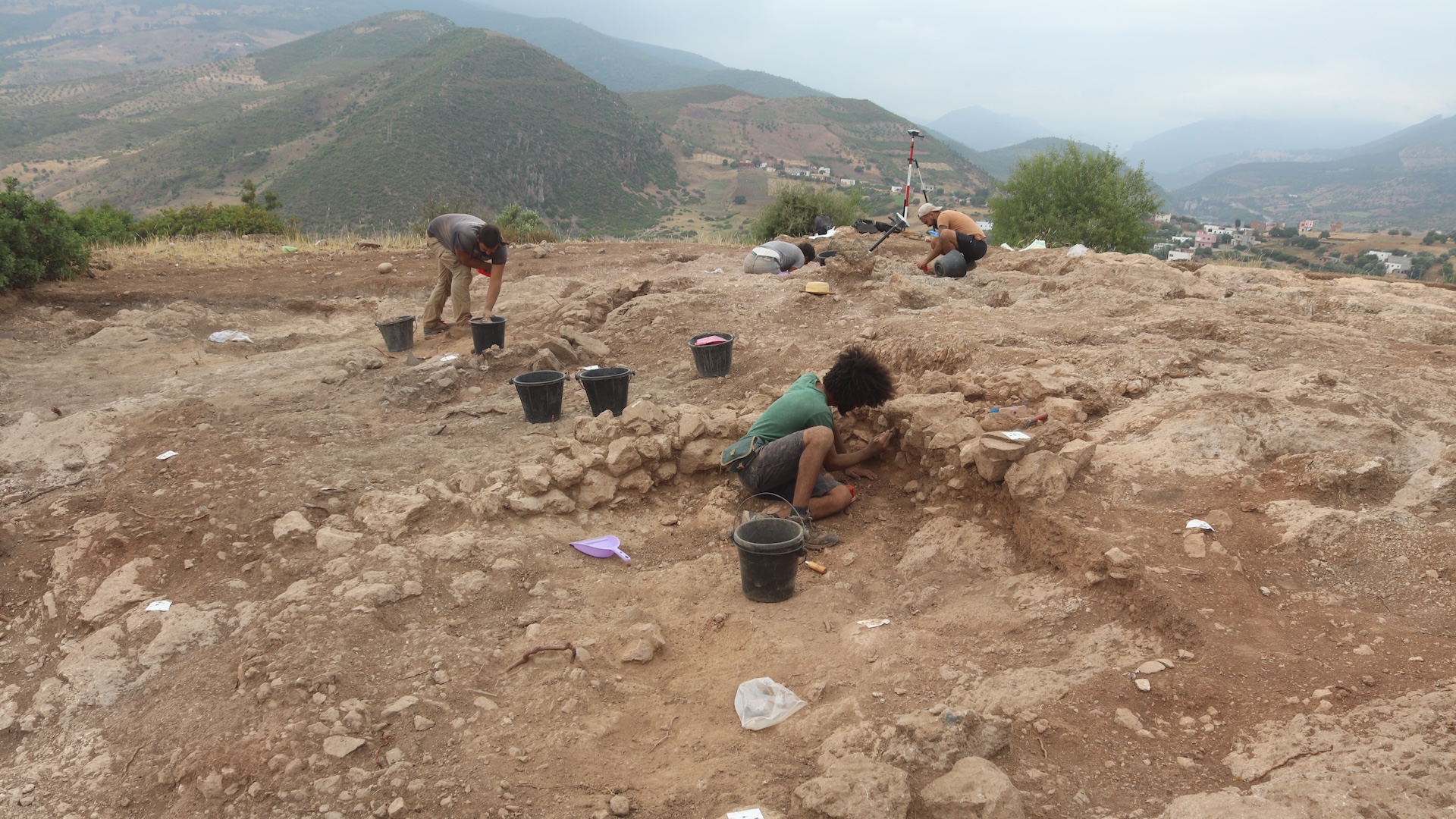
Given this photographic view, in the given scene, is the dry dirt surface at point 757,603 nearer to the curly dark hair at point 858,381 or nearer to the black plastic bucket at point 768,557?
the black plastic bucket at point 768,557

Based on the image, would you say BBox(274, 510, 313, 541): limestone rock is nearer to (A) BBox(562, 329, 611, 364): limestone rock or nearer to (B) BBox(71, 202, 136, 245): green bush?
(A) BBox(562, 329, 611, 364): limestone rock

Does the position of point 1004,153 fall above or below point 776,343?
above

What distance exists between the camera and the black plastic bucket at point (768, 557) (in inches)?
134

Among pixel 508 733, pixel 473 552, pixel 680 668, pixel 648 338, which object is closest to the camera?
pixel 508 733

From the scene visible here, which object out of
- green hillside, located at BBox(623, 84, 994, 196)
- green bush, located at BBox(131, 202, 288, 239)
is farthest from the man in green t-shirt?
green hillside, located at BBox(623, 84, 994, 196)

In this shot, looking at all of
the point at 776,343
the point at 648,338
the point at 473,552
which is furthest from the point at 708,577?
the point at 648,338

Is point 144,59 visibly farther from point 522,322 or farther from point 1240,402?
point 1240,402

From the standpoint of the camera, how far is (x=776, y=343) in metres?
7.05

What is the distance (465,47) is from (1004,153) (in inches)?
3764

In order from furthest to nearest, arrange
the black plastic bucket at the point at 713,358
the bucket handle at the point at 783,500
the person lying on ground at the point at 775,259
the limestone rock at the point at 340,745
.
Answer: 1. the person lying on ground at the point at 775,259
2. the black plastic bucket at the point at 713,358
3. the bucket handle at the point at 783,500
4. the limestone rock at the point at 340,745

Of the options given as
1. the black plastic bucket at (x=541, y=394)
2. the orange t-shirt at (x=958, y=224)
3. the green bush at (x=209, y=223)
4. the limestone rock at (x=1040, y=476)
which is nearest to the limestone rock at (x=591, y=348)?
the black plastic bucket at (x=541, y=394)

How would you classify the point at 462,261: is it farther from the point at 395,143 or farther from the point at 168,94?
the point at 168,94

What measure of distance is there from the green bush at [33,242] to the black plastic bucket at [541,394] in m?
7.78

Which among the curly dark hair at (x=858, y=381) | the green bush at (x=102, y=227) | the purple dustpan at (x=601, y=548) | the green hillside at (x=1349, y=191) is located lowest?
the purple dustpan at (x=601, y=548)
